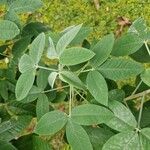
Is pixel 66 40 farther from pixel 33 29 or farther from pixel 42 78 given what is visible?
pixel 33 29

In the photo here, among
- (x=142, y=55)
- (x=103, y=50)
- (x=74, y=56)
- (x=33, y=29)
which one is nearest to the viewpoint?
(x=74, y=56)

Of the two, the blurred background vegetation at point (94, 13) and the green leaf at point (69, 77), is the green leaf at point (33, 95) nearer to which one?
the green leaf at point (69, 77)

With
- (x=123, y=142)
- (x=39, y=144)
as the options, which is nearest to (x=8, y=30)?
(x=39, y=144)

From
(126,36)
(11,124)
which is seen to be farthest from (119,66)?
(11,124)

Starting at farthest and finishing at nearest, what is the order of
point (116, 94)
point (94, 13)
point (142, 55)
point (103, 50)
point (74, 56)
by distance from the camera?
point (94, 13)
point (142, 55)
point (116, 94)
point (103, 50)
point (74, 56)

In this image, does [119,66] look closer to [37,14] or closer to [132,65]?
[132,65]

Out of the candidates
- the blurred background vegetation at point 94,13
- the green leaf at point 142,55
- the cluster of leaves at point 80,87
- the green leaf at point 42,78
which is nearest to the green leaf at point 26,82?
the cluster of leaves at point 80,87
